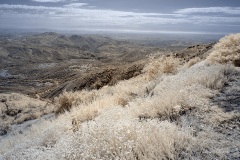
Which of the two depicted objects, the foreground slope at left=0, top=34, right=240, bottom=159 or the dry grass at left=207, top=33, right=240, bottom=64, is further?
the dry grass at left=207, top=33, right=240, bottom=64

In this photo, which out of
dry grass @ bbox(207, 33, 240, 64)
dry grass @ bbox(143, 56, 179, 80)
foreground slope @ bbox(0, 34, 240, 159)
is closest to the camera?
foreground slope @ bbox(0, 34, 240, 159)

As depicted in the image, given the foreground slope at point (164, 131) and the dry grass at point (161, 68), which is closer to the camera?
the foreground slope at point (164, 131)

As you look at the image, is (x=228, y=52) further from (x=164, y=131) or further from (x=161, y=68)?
(x=164, y=131)

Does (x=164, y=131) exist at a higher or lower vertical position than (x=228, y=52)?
lower

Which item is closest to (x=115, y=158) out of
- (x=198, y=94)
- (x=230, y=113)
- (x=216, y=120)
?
(x=216, y=120)

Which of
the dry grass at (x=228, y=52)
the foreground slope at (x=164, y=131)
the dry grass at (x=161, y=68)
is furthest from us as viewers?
the dry grass at (x=161, y=68)

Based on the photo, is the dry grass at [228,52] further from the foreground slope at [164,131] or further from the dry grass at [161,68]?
the foreground slope at [164,131]

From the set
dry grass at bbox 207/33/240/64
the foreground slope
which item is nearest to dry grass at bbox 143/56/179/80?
dry grass at bbox 207/33/240/64

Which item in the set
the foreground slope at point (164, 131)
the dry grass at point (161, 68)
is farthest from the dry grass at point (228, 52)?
the foreground slope at point (164, 131)

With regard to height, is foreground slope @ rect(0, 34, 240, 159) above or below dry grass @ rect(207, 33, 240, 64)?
below

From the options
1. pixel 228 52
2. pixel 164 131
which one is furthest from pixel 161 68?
pixel 164 131

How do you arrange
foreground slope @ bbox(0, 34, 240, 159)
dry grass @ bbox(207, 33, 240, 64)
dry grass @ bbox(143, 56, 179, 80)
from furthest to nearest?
dry grass @ bbox(143, 56, 179, 80) < dry grass @ bbox(207, 33, 240, 64) < foreground slope @ bbox(0, 34, 240, 159)

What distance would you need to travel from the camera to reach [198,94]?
671 centimetres

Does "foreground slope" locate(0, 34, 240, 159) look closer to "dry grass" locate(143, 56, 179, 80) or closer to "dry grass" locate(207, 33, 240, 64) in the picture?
"dry grass" locate(207, 33, 240, 64)
